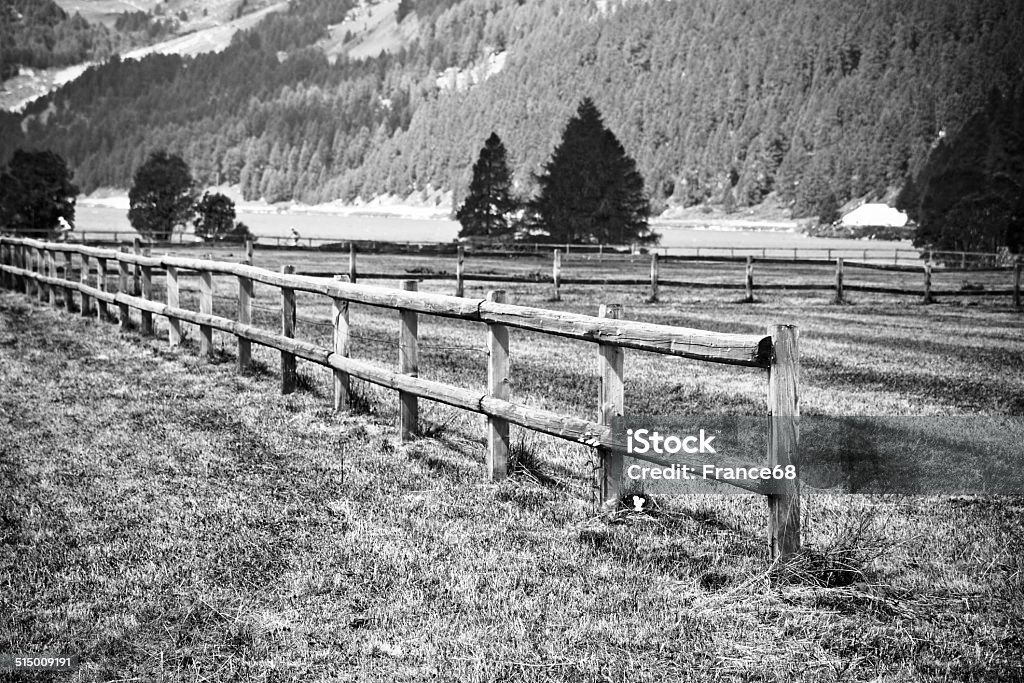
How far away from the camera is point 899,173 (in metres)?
199

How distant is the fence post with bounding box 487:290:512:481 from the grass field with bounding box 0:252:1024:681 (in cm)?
16

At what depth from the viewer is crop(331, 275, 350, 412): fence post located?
10.3 metres

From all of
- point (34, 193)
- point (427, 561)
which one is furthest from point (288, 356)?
point (34, 193)

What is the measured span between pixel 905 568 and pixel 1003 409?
19.9 ft

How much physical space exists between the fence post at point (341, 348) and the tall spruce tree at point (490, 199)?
215 ft

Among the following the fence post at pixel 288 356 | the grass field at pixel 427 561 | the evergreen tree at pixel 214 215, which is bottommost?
the grass field at pixel 427 561

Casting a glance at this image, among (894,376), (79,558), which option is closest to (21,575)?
(79,558)

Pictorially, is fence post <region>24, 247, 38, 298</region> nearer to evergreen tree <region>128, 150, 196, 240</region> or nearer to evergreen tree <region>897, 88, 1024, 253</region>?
evergreen tree <region>128, 150, 196, 240</region>

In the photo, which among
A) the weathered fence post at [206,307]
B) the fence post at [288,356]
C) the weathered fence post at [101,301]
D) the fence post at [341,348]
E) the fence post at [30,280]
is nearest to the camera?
the fence post at [341,348]

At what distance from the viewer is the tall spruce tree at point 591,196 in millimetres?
75500

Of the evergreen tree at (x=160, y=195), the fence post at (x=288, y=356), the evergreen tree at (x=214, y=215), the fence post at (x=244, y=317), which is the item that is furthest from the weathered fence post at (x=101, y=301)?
the evergreen tree at (x=160, y=195)

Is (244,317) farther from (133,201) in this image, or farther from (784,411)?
(133,201)

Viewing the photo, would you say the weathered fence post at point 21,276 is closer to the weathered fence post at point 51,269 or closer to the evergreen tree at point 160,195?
the weathered fence post at point 51,269

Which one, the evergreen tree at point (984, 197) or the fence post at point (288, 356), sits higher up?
the evergreen tree at point (984, 197)
